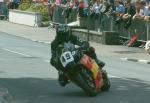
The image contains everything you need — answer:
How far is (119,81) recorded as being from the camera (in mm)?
16438

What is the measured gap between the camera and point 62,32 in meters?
13.9

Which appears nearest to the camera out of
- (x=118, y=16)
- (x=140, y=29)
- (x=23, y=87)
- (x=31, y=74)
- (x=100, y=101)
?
(x=100, y=101)

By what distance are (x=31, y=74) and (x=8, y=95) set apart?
454 centimetres

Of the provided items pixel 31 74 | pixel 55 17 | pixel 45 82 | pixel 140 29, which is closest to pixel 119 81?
pixel 45 82

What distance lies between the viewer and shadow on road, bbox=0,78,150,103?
13.1 meters

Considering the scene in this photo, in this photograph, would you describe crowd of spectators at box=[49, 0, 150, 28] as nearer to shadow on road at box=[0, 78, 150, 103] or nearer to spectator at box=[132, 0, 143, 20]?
spectator at box=[132, 0, 143, 20]

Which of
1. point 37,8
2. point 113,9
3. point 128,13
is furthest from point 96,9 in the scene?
point 37,8

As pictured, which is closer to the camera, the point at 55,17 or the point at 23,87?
the point at 23,87

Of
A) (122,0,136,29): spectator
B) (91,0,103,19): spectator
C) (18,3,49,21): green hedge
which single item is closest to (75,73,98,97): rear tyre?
(122,0,136,29): spectator

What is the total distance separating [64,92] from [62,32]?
1492 mm

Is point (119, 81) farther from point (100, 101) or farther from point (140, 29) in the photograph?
point (140, 29)

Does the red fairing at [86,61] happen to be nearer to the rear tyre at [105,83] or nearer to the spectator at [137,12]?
the rear tyre at [105,83]

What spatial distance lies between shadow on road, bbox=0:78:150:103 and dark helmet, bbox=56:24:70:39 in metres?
1.31

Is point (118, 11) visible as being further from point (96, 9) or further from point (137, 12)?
point (96, 9)
